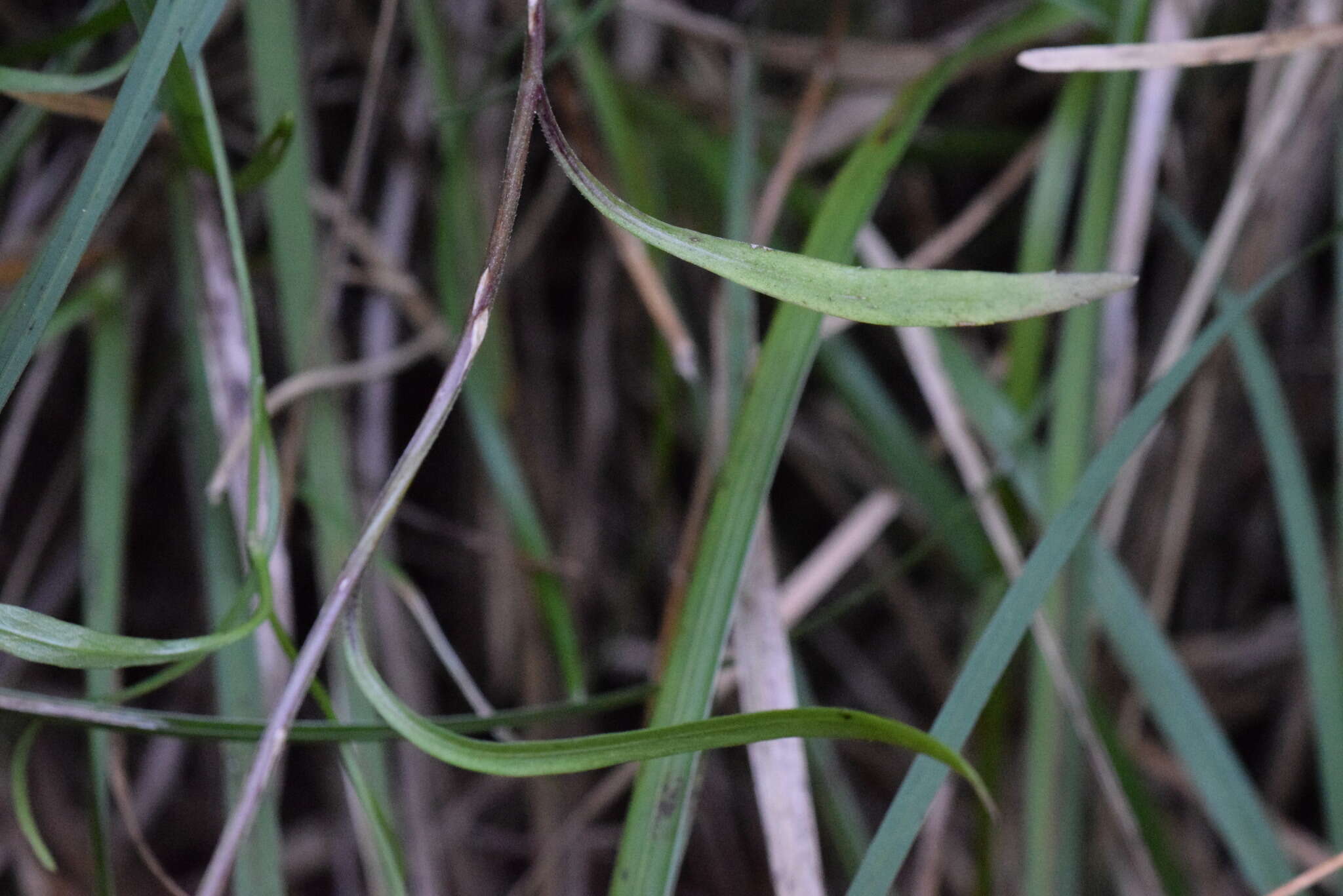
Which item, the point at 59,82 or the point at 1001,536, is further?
the point at 1001,536

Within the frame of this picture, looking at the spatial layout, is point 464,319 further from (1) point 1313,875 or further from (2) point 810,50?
(1) point 1313,875

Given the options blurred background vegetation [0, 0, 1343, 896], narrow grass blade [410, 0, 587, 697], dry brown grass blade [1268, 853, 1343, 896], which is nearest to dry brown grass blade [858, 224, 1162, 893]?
blurred background vegetation [0, 0, 1343, 896]

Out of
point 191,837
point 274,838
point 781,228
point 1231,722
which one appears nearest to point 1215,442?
point 1231,722

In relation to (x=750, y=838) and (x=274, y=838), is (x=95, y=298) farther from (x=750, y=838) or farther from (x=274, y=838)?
(x=750, y=838)

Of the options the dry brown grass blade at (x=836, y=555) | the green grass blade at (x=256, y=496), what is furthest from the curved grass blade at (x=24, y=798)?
the dry brown grass blade at (x=836, y=555)

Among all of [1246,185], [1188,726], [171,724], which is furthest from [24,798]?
[1246,185]

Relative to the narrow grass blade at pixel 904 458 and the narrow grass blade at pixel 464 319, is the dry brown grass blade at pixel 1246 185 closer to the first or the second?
the narrow grass blade at pixel 904 458
